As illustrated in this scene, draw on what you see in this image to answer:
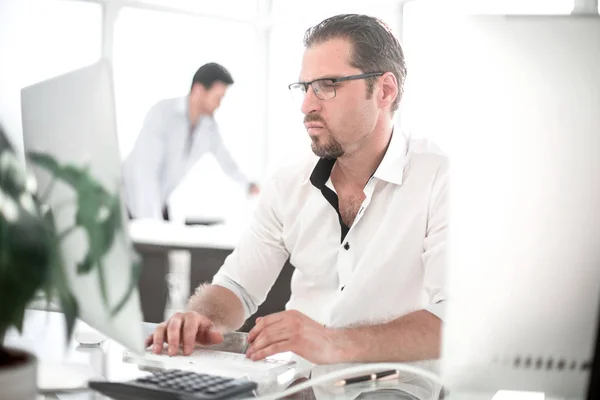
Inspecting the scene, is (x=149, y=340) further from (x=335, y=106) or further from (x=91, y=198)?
(x=335, y=106)

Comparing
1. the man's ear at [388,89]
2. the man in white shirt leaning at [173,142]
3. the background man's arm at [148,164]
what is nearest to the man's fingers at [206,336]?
the man's ear at [388,89]

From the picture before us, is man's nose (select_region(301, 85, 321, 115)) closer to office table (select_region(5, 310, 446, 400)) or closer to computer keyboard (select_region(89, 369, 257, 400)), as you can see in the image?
office table (select_region(5, 310, 446, 400))

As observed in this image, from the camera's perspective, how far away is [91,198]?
0.72m

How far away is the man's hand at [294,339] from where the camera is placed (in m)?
1.12

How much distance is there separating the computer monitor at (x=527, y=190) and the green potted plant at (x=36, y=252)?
326mm

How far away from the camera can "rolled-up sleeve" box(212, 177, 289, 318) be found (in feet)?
5.79

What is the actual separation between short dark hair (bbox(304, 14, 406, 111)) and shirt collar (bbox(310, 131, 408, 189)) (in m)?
0.16

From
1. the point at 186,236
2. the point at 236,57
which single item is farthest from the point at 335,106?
the point at 236,57

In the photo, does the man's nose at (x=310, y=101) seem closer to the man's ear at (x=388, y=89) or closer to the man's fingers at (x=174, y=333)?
the man's ear at (x=388, y=89)

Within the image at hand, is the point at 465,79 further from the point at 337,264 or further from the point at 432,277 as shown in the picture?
the point at 337,264

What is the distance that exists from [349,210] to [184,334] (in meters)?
0.67

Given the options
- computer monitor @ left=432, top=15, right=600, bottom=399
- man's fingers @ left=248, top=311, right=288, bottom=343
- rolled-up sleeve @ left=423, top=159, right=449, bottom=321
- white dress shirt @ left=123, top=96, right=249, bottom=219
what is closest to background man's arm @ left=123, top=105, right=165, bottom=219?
white dress shirt @ left=123, top=96, right=249, bottom=219

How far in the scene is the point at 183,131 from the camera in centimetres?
479

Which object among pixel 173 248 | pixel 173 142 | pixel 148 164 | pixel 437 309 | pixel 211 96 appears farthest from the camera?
pixel 211 96
